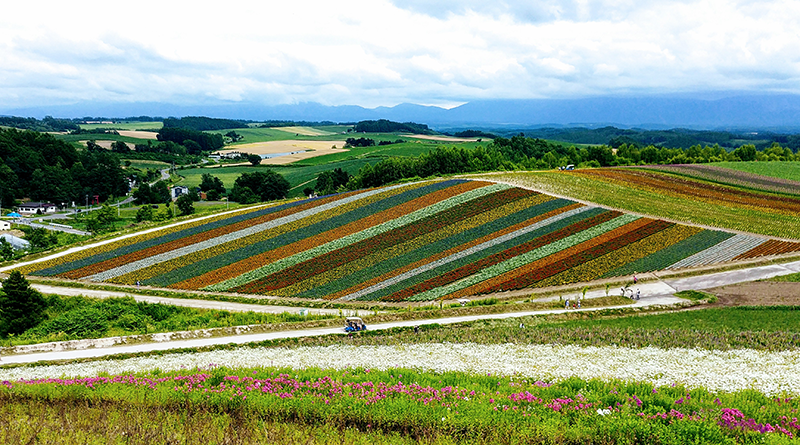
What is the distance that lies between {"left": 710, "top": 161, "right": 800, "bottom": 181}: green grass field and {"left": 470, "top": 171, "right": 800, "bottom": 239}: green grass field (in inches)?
1152

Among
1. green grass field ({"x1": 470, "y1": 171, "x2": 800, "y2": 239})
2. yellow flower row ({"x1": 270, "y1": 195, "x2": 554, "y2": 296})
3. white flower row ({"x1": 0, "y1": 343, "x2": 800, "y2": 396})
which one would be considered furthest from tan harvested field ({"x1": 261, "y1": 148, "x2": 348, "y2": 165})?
white flower row ({"x1": 0, "y1": 343, "x2": 800, "y2": 396})

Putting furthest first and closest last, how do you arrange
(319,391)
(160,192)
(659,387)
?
(160,192) < (659,387) < (319,391)

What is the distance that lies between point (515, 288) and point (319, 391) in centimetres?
2270

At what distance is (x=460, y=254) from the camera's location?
42406 millimetres

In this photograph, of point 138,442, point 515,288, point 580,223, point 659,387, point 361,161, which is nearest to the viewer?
point 138,442

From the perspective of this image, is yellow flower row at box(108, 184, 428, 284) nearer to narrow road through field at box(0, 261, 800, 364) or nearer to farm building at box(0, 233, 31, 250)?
narrow road through field at box(0, 261, 800, 364)

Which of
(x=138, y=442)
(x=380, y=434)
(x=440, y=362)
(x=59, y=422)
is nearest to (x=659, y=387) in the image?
(x=440, y=362)

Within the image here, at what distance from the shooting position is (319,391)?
16.9 meters

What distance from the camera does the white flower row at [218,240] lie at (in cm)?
4191

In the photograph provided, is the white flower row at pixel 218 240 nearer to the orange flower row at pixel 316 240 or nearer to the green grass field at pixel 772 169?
the orange flower row at pixel 316 240

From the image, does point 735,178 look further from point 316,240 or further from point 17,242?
point 17,242

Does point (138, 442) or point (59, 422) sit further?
point (59, 422)

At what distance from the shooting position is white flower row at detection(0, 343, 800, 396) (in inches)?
785

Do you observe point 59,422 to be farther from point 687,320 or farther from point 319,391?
point 687,320
